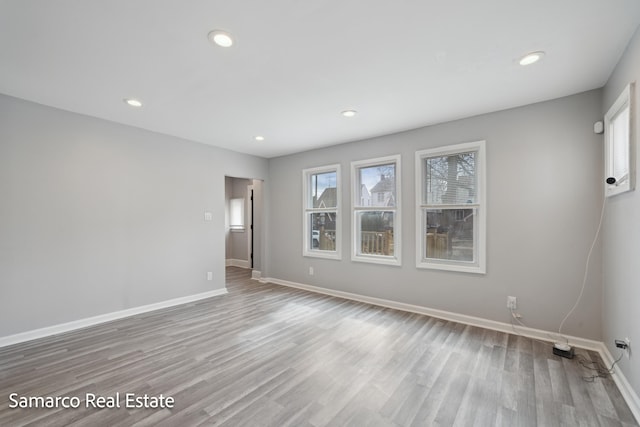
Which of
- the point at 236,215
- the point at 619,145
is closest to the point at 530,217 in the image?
the point at 619,145

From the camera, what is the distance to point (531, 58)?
7.34 feet

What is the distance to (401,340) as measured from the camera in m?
2.98

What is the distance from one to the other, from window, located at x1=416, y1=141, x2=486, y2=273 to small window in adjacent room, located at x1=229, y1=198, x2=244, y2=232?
17.3 ft

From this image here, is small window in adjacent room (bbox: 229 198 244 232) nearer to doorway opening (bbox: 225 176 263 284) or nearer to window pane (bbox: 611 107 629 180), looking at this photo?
doorway opening (bbox: 225 176 263 284)

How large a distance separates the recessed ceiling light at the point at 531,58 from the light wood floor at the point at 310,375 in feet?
8.56

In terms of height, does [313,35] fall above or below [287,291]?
above

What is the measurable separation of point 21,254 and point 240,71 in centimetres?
309

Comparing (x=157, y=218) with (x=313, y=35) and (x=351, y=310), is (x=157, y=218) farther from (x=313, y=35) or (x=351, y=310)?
(x=313, y=35)

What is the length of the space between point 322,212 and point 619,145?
148 inches

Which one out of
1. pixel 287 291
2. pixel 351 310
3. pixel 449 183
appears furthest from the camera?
pixel 287 291

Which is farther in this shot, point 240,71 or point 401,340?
point 401,340

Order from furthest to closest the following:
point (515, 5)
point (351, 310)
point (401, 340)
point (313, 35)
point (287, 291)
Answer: point (287, 291)
point (351, 310)
point (401, 340)
point (313, 35)
point (515, 5)

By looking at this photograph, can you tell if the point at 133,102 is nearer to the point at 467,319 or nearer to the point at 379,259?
the point at 379,259

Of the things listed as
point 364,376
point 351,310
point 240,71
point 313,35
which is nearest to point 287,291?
point 351,310
